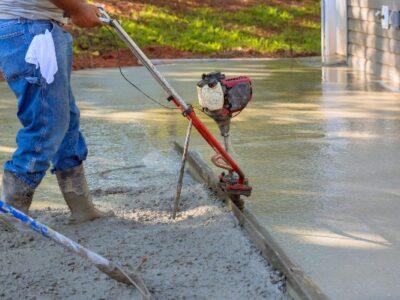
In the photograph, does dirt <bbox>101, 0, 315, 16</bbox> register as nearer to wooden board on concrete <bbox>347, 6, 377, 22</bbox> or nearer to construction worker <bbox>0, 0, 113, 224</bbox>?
wooden board on concrete <bbox>347, 6, 377, 22</bbox>

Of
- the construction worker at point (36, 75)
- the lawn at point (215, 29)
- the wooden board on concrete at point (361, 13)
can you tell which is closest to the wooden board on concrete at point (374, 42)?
the wooden board on concrete at point (361, 13)

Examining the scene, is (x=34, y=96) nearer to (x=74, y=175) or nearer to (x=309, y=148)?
(x=74, y=175)

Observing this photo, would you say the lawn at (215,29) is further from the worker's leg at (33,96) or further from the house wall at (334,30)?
the worker's leg at (33,96)

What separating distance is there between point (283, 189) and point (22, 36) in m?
1.95

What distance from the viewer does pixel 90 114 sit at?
7.90 metres

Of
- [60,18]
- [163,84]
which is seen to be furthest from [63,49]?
[163,84]

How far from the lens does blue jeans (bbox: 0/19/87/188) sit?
399cm

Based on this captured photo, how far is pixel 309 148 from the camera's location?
6.23m

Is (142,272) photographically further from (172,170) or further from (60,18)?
(172,170)

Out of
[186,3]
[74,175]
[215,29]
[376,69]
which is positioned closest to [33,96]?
[74,175]

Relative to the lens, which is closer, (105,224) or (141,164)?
(105,224)

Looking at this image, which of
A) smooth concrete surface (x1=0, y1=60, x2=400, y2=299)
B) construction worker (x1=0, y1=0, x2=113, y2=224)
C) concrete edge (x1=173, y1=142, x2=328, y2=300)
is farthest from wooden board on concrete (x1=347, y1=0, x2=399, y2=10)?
construction worker (x1=0, y1=0, x2=113, y2=224)

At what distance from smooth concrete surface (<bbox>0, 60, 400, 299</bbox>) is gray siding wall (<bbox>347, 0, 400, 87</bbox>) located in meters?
0.24

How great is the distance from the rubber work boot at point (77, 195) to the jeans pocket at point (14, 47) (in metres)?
0.73
